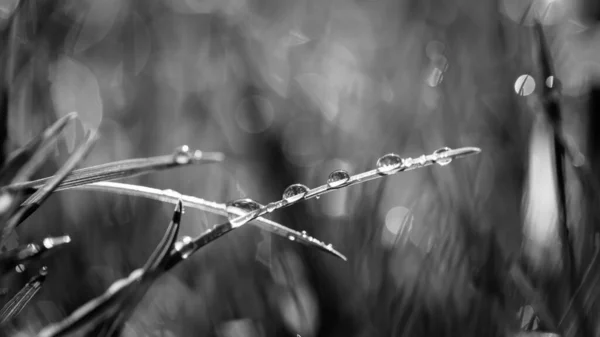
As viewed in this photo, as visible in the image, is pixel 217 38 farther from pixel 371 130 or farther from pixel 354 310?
pixel 354 310

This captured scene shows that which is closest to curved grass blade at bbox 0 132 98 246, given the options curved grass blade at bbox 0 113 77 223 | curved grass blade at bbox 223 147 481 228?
curved grass blade at bbox 0 113 77 223

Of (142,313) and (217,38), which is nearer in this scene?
(142,313)

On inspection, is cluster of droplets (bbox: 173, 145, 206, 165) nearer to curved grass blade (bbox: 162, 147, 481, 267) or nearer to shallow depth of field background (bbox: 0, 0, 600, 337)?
curved grass blade (bbox: 162, 147, 481, 267)

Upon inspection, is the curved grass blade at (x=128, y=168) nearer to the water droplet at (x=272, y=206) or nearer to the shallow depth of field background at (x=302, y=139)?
the water droplet at (x=272, y=206)

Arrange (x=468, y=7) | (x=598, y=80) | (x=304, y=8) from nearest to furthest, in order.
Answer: (x=598, y=80)
(x=468, y=7)
(x=304, y=8)

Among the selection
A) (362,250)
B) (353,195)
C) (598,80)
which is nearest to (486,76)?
(598,80)

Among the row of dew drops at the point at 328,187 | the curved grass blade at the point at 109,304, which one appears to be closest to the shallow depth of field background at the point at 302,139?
the row of dew drops at the point at 328,187

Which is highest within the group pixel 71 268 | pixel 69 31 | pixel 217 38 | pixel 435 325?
pixel 217 38
